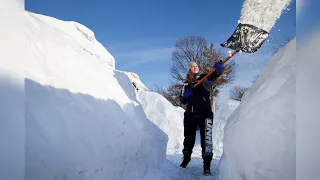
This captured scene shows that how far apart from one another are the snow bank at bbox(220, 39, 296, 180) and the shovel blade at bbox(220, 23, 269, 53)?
1.44 feet

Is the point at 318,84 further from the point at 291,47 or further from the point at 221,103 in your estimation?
the point at 221,103

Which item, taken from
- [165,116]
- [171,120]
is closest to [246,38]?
[171,120]

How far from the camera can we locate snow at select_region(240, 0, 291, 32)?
122 inches

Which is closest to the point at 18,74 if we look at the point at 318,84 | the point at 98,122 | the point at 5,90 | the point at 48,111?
the point at 5,90

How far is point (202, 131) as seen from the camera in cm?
504

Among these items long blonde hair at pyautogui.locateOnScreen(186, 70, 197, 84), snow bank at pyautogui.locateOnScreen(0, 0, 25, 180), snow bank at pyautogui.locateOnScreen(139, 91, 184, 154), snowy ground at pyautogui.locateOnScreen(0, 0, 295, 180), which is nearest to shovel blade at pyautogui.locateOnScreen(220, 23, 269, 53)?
snowy ground at pyautogui.locateOnScreen(0, 0, 295, 180)

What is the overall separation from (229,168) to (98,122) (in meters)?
1.44

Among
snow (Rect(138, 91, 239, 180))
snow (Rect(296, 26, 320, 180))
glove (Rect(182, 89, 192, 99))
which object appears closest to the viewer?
snow (Rect(296, 26, 320, 180))

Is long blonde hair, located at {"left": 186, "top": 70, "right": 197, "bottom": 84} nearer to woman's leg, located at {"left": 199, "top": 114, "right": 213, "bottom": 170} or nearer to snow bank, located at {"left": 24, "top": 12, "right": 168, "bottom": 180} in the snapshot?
woman's leg, located at {"left": 199, "top": 114, "right": 213, "bottom": 170}

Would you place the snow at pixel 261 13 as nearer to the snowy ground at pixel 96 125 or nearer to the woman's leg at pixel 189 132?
the snowy ground at pixel 96 125

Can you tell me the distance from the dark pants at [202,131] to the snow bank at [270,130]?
5.57 ft

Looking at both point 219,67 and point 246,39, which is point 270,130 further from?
point 219,67

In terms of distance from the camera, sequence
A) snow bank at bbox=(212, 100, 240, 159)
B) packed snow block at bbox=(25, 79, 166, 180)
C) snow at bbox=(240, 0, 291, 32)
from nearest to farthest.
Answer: packed snow block at bbox=(25, 79, 166, 180) < snow at bbox=(240, 0, 291, 32) < snow bank at bbox=(212, 100, 240, 159)

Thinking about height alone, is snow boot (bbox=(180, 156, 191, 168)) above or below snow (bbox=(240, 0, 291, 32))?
below
